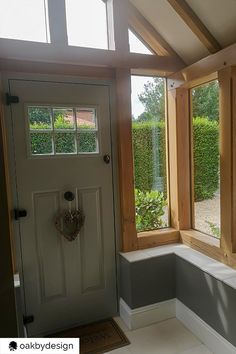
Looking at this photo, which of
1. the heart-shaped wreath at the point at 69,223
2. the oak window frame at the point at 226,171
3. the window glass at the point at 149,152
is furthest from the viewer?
the window glass at the point at 149,152

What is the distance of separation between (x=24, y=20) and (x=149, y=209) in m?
1.77

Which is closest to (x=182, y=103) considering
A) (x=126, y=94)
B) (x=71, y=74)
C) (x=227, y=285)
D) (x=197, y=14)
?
(x=126, y=94)

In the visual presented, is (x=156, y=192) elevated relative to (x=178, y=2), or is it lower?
lower

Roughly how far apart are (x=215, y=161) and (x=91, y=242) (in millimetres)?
1186

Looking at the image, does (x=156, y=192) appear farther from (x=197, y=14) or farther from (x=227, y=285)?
(x=197, y=14)

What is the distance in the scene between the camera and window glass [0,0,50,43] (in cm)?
182

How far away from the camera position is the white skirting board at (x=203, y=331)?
5.58 feet

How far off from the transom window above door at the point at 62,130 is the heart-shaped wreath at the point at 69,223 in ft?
1.55

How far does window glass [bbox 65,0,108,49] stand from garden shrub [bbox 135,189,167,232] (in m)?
1.26

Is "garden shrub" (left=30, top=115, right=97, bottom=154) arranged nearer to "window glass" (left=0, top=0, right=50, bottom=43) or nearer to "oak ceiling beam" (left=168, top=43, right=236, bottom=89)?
"window glass" (left=0, top=0, right=50, bottom=43)

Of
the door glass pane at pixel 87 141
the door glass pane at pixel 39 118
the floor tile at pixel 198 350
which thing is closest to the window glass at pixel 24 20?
Result: the door glass pane at pixel 39 118

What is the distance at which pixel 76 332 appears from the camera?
2.05 metres

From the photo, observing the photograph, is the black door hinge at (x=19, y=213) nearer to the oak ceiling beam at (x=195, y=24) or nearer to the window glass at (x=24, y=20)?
the window glass at (x=24, y=20)

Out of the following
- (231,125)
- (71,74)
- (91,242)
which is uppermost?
(71,74)
